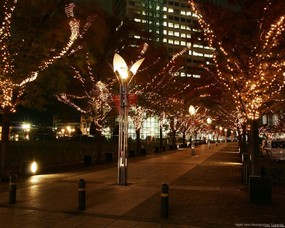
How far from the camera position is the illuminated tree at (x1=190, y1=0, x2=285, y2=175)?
1334 cm

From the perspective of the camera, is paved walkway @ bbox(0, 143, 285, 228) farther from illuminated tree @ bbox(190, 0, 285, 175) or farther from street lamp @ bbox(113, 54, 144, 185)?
illuminated tree @ bbox(190, 0, 285, 175)

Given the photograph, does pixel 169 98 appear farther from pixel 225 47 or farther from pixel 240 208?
pixel 240 208

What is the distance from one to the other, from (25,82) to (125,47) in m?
11.6

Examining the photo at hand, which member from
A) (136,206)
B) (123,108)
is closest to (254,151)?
(136,206)

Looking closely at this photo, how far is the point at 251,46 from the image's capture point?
13719 millimetres

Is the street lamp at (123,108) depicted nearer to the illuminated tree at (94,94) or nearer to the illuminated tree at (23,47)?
the illuminated tree at (23,47)

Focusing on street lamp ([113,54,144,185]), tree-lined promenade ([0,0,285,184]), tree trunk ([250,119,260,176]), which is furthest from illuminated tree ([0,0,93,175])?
tree trunk ([250,119,260,176])

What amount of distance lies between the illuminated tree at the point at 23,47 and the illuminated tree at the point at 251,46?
704 cm

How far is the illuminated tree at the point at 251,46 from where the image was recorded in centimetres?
1334

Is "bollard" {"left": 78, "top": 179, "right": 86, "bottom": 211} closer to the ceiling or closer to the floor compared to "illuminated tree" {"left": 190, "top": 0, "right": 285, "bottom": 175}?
closer to the floor

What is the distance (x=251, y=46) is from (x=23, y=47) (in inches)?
372

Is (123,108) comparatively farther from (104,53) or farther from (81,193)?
(104,53)

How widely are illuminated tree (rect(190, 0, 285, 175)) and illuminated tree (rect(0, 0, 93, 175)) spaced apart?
277 inches

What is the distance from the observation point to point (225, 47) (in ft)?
46.9
